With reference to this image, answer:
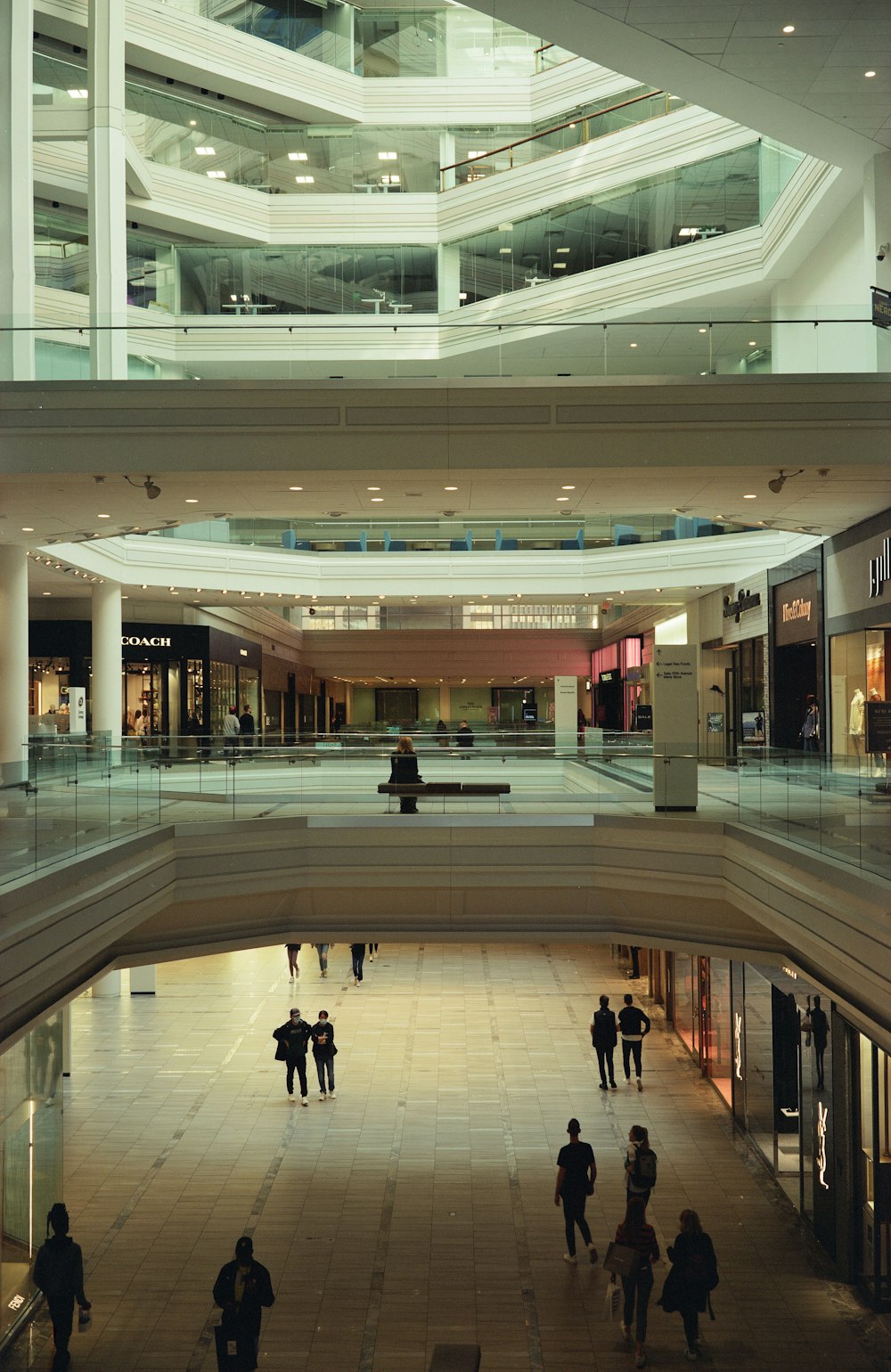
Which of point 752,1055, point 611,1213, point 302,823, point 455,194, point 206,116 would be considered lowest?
point 611,1213

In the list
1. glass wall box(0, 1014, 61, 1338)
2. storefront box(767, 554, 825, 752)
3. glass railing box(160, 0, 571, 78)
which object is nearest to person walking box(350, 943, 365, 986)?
storefront box(767, 554, 825, 752)

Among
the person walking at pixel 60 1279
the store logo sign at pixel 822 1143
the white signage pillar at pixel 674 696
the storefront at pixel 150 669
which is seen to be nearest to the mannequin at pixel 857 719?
the white signage pillar at pixel 674 696

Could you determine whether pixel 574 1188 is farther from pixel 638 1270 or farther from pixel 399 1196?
pixel 399 1196

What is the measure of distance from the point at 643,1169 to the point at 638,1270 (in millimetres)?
1602

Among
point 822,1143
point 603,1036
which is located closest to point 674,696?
point 603,1036

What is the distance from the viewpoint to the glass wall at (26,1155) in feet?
33.9

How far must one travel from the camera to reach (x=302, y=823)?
45.2 ft

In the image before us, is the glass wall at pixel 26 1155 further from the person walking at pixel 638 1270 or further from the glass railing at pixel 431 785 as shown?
the person walking at pixel 638 1270

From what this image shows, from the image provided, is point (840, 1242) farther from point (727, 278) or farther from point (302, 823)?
point (727, 278)

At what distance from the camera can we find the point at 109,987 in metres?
22.0

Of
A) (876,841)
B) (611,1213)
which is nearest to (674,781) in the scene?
(611,1213)

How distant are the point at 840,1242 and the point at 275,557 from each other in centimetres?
2061

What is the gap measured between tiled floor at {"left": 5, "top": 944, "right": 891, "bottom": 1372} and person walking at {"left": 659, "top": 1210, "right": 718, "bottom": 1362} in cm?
27

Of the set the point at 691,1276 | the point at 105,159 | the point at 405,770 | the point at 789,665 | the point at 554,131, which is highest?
the point at 554,131
